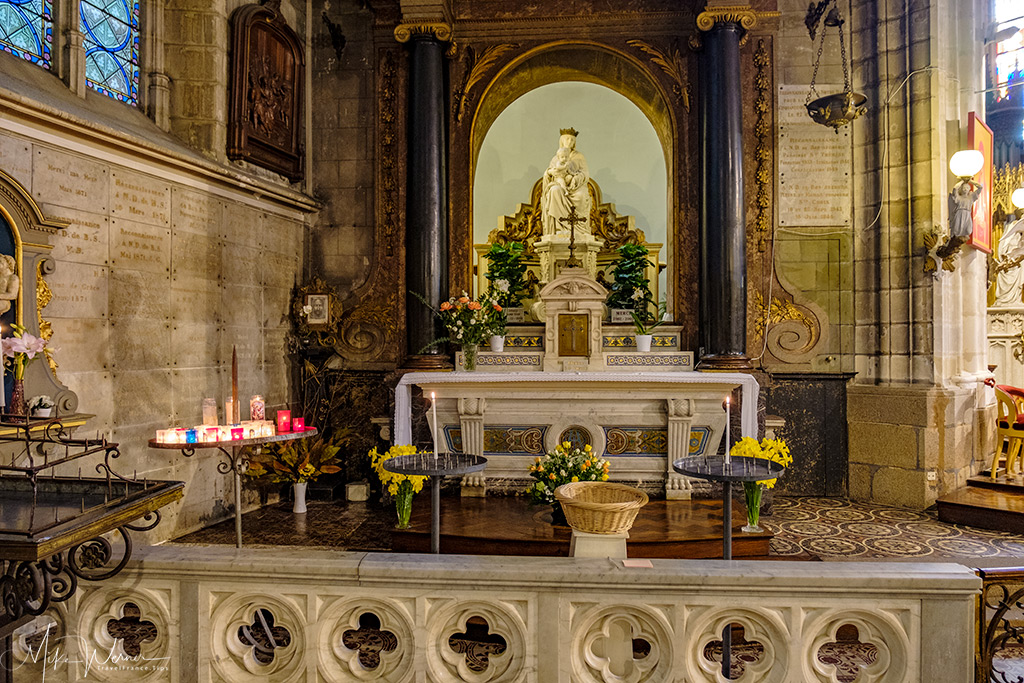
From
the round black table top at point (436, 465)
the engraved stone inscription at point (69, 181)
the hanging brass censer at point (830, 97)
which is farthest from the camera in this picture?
the hanging brass censer at point (830, 97)

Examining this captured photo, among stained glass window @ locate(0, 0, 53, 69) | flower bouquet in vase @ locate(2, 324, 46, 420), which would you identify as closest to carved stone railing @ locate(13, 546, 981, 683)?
flower bouquet in vase @ locate(2, 324, 46, 420)

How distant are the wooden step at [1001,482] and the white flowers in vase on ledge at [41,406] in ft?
28.6

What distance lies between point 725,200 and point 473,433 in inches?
147

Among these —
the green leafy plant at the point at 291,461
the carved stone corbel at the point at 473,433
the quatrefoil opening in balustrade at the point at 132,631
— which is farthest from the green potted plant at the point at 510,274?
the quatrefoil opening in balustrade at the point at 132,631

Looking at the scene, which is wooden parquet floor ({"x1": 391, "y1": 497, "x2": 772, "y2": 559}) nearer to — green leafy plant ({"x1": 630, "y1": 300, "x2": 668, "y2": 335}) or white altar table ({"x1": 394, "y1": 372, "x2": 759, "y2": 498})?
white altar table ({"x1": 394, "y1": 372, "x2": 759, "y2": 498})

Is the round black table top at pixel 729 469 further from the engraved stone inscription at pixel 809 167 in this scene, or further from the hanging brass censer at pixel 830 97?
the engraved stone inscription at pixel 809 167

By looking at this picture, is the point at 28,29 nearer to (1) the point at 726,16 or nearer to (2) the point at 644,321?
(2) the point at 644,321

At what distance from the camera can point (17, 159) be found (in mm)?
4613

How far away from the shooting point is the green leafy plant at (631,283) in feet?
26.3

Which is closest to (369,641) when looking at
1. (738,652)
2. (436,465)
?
(436,465)

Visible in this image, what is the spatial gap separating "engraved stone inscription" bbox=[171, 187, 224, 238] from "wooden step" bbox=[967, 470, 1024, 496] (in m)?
8.48

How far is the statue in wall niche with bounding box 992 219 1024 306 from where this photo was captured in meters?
10.5

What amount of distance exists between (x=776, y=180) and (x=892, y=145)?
1.27 metres

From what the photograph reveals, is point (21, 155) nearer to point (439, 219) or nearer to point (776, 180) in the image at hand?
point (439, 219)
